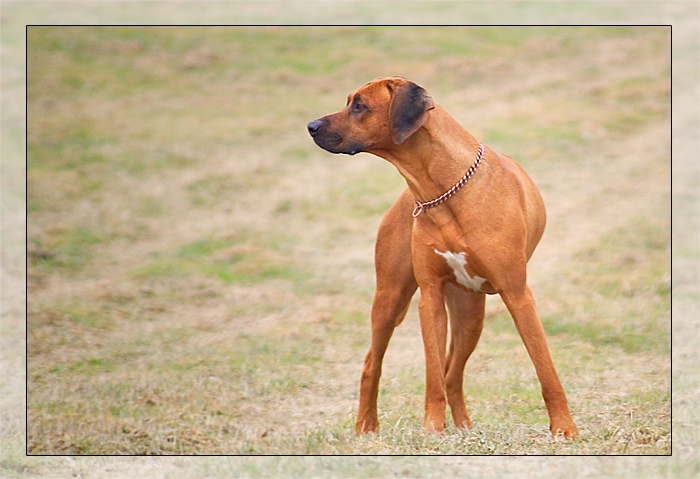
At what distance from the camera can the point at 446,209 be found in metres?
6.91

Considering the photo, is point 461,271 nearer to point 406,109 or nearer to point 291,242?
point 406,109

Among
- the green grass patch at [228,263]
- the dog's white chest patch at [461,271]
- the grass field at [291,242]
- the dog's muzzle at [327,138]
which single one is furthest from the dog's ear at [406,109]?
the green grass patch at [228,263]

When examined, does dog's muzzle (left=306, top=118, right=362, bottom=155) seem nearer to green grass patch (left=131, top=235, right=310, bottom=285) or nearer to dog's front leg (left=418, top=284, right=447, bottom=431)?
dog's front leg (left=418, top=284, right=447, bottom=431)

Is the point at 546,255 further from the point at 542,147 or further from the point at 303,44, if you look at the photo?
the point at 303,44

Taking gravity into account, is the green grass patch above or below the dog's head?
above

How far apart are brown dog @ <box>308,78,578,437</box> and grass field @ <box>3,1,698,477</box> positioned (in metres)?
0.63

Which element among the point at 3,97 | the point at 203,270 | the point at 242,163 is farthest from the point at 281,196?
the point at 3,97

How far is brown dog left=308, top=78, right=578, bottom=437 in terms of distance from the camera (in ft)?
22.3

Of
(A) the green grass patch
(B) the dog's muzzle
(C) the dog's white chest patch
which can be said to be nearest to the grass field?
(A) the green grass patch

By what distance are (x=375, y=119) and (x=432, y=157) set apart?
456 mm

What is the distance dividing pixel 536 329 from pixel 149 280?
971 cm

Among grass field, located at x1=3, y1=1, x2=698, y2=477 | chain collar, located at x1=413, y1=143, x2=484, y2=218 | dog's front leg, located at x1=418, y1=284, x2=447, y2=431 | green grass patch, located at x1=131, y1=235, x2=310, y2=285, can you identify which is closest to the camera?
chain collar, located at x1=413, y1=143, x2=484, y2=218

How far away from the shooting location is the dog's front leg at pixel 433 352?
7137 millimetres

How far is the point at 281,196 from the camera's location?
19156 mm
